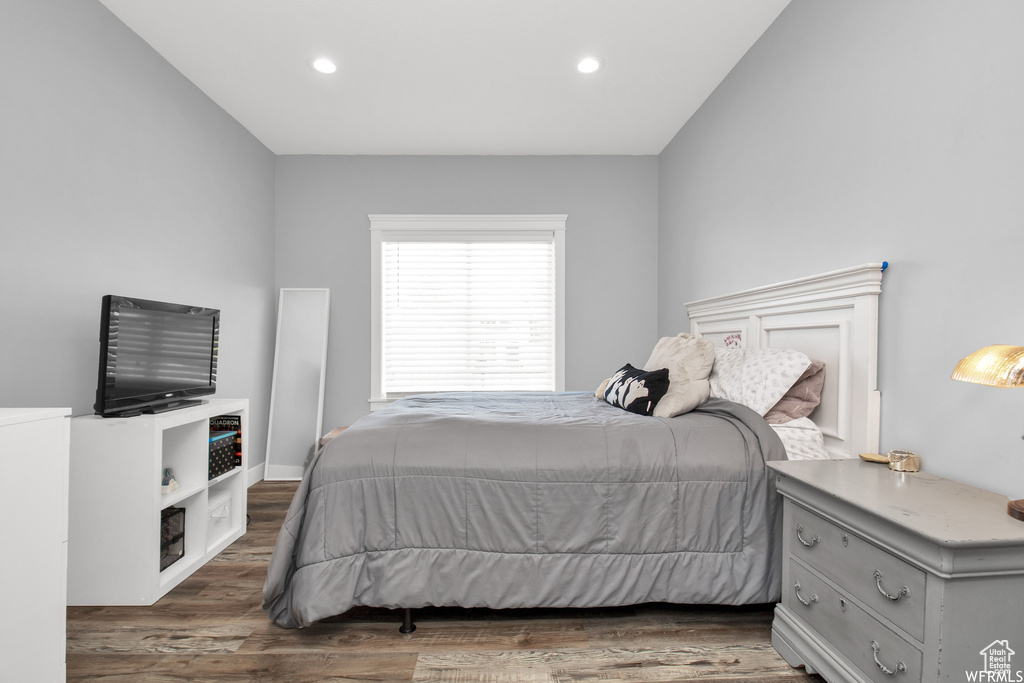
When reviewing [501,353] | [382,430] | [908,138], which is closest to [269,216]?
[501,353]

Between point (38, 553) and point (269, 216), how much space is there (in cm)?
317

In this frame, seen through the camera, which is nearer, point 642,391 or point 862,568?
point 862,568

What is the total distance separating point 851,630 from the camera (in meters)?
1.36

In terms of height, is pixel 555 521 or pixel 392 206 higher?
pixel 392 206

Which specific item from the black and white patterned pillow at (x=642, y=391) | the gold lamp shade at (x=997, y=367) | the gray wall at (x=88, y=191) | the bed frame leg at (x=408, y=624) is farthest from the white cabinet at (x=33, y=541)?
the gold lamp shade at (x=997, y=367)

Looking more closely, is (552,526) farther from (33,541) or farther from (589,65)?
(589,65)

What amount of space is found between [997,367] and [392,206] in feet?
12.7

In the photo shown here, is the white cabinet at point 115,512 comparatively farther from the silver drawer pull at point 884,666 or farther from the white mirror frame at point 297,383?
the silver drawer pull at point 884,666

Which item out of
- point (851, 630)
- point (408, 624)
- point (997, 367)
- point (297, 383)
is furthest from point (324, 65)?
point (851, 630)

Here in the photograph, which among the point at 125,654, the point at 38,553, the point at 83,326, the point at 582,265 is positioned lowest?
the point at 125,654

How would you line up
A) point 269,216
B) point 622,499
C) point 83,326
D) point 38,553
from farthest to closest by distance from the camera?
point 269,216 < point 83,326 < point 622,499 < point 38,553

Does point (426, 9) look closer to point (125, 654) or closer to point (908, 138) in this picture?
point (908, 138)

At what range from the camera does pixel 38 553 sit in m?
1.41

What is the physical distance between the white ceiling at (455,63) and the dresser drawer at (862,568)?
227 cm
